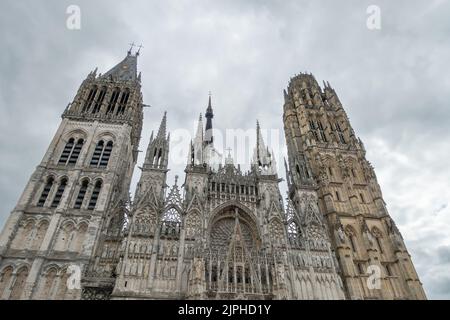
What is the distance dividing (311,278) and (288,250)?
2.79m

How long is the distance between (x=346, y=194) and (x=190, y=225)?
57.8 ft

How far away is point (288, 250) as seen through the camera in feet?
80.4

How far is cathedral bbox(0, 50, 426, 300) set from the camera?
20812 mm

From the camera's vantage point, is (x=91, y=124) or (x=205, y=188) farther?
(x=91, y=124)

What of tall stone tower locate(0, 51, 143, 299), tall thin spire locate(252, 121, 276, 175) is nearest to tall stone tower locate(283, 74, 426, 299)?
tall thin spire locate(252, 121, 276, 175)

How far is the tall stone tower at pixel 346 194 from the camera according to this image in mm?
25125

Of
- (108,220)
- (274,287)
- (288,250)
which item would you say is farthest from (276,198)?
(108,220)

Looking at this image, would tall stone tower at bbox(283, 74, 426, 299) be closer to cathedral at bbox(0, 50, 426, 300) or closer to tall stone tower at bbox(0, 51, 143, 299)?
cathedral at bbox(0, 50, 426, 300)

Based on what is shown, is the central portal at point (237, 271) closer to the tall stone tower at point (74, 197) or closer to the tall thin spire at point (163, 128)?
the tall stone tower at point (74, 197)

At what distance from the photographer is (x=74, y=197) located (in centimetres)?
2527

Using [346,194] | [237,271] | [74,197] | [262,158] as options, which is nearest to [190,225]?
[237,271]

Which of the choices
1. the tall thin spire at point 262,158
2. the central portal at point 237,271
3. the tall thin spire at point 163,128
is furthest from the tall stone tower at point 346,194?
the tall thin spire at point 163,128

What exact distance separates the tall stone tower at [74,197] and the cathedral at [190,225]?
0.09 metres
